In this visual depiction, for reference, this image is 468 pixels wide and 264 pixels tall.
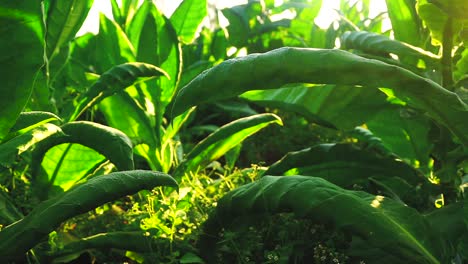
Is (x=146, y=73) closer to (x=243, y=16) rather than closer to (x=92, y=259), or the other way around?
(x=92, y=259)

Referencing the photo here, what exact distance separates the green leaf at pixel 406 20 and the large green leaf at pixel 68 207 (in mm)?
760

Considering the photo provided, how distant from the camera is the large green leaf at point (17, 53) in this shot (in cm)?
113

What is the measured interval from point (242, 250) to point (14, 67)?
0.60m

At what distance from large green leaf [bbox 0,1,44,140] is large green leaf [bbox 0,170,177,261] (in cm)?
20

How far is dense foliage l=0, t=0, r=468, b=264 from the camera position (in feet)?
3.76

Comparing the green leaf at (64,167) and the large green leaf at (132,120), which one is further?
the large green leaf at (132,120)

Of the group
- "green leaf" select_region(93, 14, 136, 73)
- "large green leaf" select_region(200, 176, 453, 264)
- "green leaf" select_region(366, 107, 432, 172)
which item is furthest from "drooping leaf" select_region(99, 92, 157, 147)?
"large green leaf" select_region(200, 176, 453, 264)

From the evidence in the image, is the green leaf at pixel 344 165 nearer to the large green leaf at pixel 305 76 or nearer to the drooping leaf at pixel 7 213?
the large green leaf at pixel 305 76

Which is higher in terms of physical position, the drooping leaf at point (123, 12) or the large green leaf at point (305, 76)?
the large green leaf at point (305, 76)

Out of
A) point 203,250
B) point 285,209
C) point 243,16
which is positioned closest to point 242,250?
point 203,250

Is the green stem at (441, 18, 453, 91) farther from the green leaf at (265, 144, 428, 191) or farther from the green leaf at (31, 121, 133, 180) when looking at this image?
the green leaf at (31, 121, 133, 180)

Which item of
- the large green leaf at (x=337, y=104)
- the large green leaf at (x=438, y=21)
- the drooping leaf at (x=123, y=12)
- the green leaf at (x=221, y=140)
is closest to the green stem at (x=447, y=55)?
the large green leaf at (x=438, y=21)

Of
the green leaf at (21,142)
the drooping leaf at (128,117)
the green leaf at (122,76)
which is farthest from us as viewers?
the drooping leaf at (128,117)

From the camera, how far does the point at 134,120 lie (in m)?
1.96
